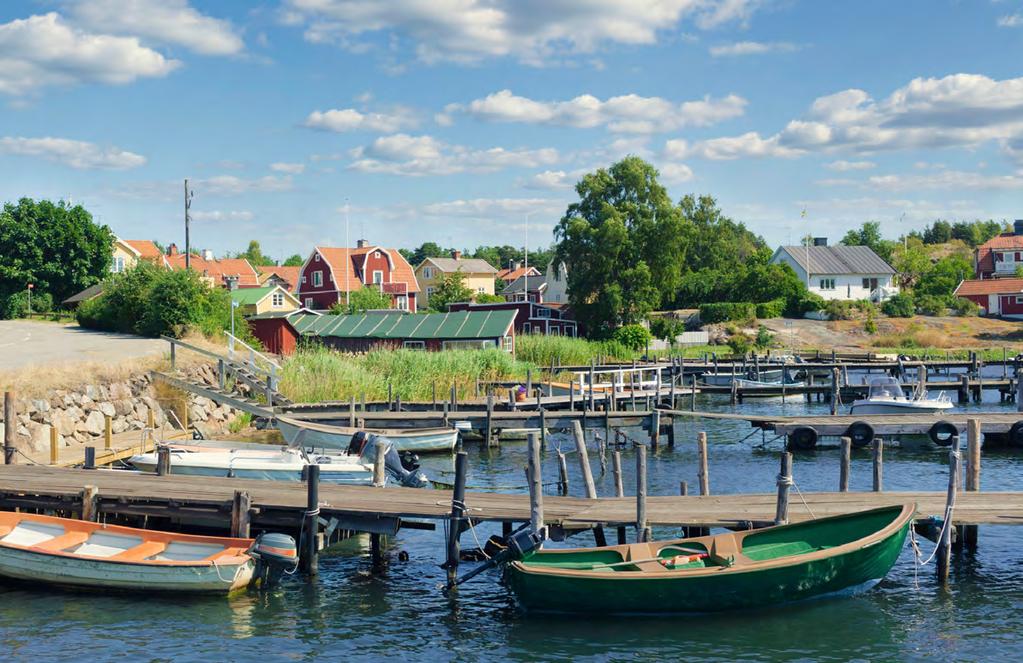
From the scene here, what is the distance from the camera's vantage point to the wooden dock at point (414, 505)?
1931cm

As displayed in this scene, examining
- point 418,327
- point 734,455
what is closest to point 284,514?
point 734,455

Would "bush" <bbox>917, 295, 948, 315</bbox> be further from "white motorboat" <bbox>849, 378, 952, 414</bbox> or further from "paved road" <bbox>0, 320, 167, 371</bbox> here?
"paved road" <bbox>0, 320, 167, 371</bbox>

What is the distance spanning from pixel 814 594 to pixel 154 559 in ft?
41.6

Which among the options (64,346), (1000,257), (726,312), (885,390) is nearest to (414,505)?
(885,390)

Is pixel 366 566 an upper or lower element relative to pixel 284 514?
lower

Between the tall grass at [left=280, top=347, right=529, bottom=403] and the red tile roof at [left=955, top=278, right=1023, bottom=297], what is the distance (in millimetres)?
62949

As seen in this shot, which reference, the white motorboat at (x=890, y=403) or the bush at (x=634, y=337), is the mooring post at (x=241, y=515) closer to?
the white motorboat at (x=890, y=403)

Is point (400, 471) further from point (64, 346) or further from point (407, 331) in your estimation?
point (407, 331)

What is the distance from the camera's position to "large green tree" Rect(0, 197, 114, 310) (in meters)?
65.8

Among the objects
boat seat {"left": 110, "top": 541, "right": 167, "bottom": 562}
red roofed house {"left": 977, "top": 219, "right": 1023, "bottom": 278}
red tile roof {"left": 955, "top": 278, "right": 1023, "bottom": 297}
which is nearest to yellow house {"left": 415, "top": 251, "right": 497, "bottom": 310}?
red tile roof {"left": 955, "top": 278, "right": 1023, "bottom": 297}

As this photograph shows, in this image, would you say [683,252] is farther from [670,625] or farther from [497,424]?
[670,625]

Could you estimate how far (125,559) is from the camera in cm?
1858

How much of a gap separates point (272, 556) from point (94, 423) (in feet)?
A: 62.8

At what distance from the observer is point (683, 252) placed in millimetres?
79812
